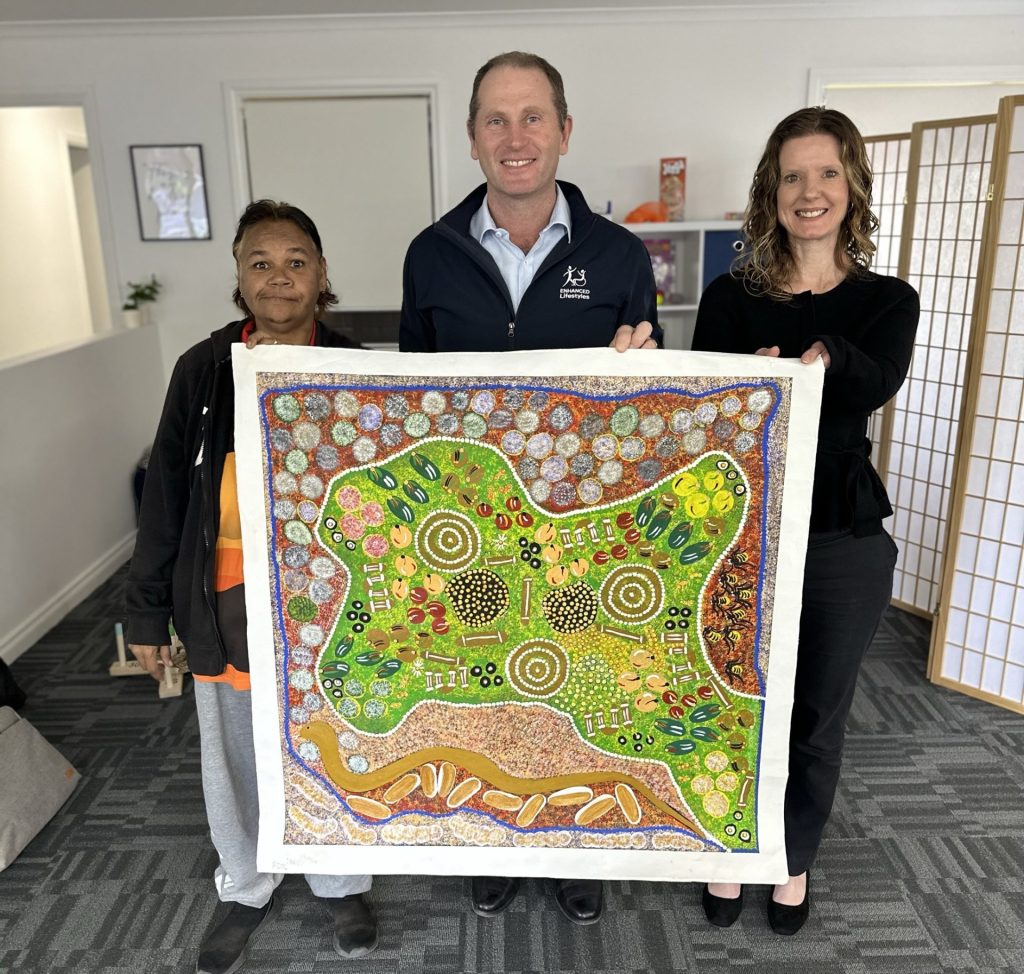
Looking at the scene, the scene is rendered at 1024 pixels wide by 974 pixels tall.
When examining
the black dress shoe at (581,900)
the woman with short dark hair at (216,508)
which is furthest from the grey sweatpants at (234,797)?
the black dress shoe at (581,900)

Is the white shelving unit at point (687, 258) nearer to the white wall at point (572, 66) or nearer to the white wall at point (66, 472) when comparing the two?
the white wall at point (572, 66)

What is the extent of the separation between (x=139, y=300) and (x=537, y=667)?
406 cm

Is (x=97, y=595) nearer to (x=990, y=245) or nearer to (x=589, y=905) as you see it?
(x=589, y=905)

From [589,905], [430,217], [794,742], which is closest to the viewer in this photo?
[794,742]

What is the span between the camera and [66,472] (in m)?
3.73

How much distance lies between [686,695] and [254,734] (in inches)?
33.7

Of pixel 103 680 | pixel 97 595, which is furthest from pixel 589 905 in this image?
pixel 97 595

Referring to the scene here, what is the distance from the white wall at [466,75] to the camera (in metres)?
4.41

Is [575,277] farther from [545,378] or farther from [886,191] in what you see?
[886,191]

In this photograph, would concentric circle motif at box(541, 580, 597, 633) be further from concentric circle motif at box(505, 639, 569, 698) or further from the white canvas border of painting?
the white canvas border of painting

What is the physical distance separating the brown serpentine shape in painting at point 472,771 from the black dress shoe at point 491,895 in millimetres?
427

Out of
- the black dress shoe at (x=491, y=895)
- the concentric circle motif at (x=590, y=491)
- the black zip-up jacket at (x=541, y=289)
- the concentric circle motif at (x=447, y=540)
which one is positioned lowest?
the black dress shoe at (x=491, y=895)

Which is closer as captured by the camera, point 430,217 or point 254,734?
point 254,734

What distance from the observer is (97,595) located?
3844 mm
